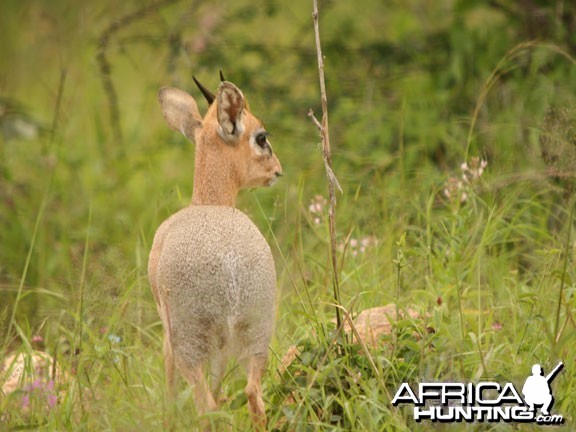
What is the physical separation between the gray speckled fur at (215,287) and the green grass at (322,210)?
20 centimetres

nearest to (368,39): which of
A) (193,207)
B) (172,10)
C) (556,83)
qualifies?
(556,83)

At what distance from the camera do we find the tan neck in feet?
11.7

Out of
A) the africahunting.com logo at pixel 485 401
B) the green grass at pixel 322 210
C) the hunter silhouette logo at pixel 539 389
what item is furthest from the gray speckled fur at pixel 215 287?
the hunter silhouette logo at pixel 539 389

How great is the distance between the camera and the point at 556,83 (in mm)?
6047

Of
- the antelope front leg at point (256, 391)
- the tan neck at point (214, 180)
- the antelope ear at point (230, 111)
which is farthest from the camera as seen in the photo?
the tan neck at point (214, 180)

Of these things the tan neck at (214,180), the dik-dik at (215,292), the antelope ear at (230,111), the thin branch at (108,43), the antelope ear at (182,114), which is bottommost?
the dik-dik at (215,292)

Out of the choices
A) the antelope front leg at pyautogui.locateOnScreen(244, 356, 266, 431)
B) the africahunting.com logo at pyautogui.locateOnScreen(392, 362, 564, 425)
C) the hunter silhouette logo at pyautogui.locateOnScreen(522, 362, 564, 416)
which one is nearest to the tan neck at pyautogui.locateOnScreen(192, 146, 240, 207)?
the antelope front leg at pyautogui.locateOnScreen(244, 356, 266, 431)

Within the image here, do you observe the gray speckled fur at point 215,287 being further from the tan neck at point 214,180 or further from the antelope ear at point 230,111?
the antelope ear at point 230,111

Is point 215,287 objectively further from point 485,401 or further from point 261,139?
point 485,401

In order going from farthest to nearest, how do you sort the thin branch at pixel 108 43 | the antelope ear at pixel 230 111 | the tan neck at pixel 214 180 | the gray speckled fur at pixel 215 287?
1. the thin branch at pixel 108 43
2. the tan neck at pixel 214 180
3. the antelope ear at pixel 230 111
4. the gray speckled fur at pixel 215 287

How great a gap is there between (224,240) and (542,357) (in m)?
1.12

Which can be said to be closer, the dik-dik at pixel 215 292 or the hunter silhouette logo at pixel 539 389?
the dik-dik at pixel 215 292

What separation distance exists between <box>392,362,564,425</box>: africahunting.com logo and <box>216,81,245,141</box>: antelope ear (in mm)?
902

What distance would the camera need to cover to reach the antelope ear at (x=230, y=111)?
11.3ft
